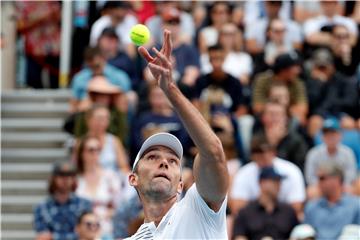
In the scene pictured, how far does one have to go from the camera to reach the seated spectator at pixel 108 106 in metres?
14.0

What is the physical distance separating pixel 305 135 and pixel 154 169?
25.1ft

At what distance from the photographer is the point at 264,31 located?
645 inches

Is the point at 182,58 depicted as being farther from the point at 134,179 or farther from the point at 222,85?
the point at 134,179

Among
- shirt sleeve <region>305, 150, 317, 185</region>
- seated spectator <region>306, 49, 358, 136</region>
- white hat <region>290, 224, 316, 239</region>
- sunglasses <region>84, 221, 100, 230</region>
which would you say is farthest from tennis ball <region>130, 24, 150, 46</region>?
seated spectator <region>306, 49, 358, 136</region>

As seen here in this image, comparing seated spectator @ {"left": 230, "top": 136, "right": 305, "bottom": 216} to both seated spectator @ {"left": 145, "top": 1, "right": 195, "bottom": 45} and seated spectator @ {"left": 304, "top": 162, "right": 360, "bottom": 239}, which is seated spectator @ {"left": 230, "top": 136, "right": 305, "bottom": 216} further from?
seated spectator @ {"left": 145, "top": 1, "right": 195, "bottom": 45}

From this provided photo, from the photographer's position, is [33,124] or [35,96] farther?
[35,96]

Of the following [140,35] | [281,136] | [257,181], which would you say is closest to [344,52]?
[281,136]

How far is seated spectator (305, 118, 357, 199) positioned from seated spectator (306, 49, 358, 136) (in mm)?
709

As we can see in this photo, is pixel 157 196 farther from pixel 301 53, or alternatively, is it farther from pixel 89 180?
pixel 301 53

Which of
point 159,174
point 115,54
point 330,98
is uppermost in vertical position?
point 115,54

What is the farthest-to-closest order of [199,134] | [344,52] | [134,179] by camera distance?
[344,52] → [134,179] → [199,134]

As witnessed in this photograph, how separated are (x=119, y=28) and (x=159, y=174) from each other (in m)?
10.2

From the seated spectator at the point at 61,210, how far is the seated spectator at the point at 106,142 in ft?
3.07

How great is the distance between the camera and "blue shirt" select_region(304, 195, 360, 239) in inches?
471
